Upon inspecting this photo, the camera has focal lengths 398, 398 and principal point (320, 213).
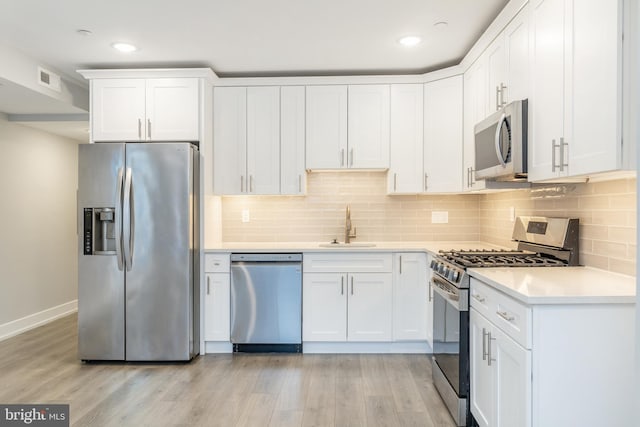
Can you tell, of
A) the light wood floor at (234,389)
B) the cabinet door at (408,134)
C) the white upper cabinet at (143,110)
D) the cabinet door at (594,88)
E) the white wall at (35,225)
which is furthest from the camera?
the white wall at (35,225)

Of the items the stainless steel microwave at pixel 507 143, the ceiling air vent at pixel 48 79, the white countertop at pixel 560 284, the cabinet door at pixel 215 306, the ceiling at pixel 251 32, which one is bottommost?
the cabinet door at pixel 215 306

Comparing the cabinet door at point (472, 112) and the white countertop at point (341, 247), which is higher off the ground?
the cabinet door at point (472, 112)

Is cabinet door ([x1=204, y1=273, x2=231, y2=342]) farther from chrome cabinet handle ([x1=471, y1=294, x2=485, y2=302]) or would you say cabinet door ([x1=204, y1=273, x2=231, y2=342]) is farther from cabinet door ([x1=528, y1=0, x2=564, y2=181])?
cabinet door ([x1=528, y1=0, x2=564, y2=181])

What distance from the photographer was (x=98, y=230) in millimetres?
3262

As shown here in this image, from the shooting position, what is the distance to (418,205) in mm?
3936

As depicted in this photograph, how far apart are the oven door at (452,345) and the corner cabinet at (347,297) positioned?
28.0 inches

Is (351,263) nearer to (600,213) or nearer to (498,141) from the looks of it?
(498,141)

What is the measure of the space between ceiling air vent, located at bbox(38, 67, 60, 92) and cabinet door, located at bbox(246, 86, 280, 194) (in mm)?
1690

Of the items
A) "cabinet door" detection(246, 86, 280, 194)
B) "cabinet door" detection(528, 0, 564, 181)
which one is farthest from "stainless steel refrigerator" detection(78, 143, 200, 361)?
"cabinet door" detection(528, 0, 564, 181)

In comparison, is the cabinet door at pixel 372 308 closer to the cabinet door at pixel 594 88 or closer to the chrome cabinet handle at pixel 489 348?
the chrome cabinet handle at pixel 489 348

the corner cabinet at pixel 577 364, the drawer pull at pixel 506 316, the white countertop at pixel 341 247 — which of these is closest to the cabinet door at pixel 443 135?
the white countertop at pixel 341 247

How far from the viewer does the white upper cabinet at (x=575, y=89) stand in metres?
1.52

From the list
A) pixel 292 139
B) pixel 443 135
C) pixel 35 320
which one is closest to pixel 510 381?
pixel 443 135

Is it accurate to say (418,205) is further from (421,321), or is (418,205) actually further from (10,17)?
(10,17)
